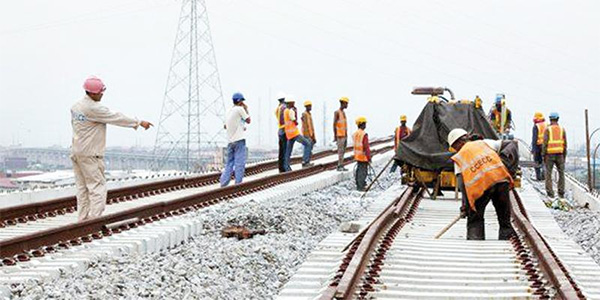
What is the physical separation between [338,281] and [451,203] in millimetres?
7909

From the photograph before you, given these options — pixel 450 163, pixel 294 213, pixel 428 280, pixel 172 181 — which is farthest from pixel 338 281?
pixel 172 181

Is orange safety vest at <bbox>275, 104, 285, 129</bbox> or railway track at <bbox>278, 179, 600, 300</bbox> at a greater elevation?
orange safety vest at <bbox>275, 104, 285, 129</bbox>

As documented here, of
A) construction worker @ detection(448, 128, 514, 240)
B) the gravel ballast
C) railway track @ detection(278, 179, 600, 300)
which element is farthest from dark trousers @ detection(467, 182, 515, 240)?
the gravel ballast

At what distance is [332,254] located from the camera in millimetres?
7824

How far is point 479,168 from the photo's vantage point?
943 centimetres

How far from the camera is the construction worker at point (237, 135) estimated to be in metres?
14.1

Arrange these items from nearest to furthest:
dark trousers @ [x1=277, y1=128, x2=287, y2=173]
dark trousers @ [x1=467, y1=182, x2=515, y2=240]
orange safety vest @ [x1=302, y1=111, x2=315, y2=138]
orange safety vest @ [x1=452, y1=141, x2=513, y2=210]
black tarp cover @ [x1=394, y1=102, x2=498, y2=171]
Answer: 1. orange safety vest @ [x1=452, y1=141, x2=513, y2=210]
2. dark trousers @ [x1=467, y1=182, x2=515, y2=240]
3. black tarp cover @ [x1=394, y1=102, x2=498, y2=171]
4. dark trousers @ [x1=277, y1=128, x2=287, y2=173]
5. orange safety vest @ [x1=302, y1=111, x2=315, y2=138]

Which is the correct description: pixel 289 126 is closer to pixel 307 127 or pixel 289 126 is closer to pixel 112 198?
pixel 307 127

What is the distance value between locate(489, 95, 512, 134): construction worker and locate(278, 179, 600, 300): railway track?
23.7 ft

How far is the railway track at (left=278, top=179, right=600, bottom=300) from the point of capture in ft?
20.5

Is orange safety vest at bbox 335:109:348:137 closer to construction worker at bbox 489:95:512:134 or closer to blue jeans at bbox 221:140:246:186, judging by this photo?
construction worker at bbox 489:95:512:134

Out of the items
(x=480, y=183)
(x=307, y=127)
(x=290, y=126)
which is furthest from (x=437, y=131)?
(x=307, y=127)

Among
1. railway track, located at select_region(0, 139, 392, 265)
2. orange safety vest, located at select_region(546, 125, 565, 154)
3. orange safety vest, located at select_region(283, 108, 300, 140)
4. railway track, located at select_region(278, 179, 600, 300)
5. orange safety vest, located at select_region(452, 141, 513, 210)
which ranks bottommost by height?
railway track, located at select_region(278, 179, 600, 300)

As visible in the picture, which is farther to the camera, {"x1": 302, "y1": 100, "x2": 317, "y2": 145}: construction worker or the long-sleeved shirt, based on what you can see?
{"x1": 302, "y1": 100, "x2": 317, "y2": 145}: construction worker
